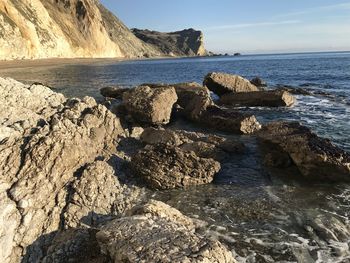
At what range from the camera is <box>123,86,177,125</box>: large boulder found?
51.3 ft

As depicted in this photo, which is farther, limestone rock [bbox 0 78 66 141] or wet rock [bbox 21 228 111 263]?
limestone rock [bbox 0 78 66 141]

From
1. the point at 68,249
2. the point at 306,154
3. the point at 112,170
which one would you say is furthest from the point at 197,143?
the point at 68,249

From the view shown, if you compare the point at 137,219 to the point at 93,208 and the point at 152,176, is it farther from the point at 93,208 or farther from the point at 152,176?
the point at 152,176

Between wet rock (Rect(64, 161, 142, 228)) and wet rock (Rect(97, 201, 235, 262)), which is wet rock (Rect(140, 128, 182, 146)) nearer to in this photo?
wet rock (Rect(64, 161, 142, 228))

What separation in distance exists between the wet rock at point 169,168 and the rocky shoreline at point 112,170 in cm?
3

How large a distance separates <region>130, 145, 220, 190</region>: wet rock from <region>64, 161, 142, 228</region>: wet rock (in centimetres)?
62

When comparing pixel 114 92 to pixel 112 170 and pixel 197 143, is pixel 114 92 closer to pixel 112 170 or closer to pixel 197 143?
pixel 197 143

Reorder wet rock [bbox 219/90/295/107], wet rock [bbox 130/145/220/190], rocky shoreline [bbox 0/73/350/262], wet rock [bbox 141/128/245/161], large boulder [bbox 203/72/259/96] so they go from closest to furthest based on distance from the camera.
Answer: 1. rocky shoreline [bbox 0/73/350/262]
2. wet rock [bbox 130/145/220/190]
3. wet rock [bbox 141/128/245/161]
4. wet rock [bbox 219/90/295/107]
5. large boulder [bbox 203/72/259/96]

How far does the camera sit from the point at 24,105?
37.8 ft

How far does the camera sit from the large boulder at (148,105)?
15.6 metres

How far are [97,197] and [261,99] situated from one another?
1651 centimetres

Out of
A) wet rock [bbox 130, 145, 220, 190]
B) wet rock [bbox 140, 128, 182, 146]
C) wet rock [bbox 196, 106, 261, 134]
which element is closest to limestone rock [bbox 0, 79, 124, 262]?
wet rock [bbox 130, 145, 220, 190]

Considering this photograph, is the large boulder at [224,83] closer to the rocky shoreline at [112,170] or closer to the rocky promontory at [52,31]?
the rocky shoreline at [112,170]

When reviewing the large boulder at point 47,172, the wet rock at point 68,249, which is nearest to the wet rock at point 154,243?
the wet rock at point 68,249
